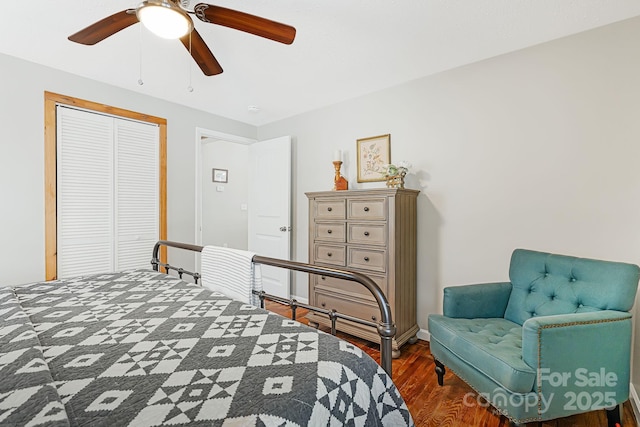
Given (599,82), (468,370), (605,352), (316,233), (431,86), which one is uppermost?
(431,86)

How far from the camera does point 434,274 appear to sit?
8.75 feet

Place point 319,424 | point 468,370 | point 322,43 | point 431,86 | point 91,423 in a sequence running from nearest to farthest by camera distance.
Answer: point 91,423
point 319,424
point 468,370
point 322,43
point 431,86

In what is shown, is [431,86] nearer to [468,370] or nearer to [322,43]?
[322,43]

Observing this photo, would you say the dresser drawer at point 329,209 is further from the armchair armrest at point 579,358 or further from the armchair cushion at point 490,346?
the armchair armrest at point 579,358

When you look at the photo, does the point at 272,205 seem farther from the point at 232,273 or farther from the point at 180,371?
the point at 180,371

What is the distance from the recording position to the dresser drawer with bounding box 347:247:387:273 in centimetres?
247

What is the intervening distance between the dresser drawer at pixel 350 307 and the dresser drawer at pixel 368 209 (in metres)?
0.76

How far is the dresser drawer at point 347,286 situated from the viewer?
248cm

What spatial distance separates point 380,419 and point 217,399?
0.53 metres

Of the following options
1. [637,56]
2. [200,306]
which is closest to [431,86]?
[637,56]

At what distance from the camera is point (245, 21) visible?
1.49m

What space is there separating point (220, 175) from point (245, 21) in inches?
154

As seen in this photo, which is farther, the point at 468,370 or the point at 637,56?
the point at 637,56

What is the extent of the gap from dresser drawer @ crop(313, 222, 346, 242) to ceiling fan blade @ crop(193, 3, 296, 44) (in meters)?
1.62
